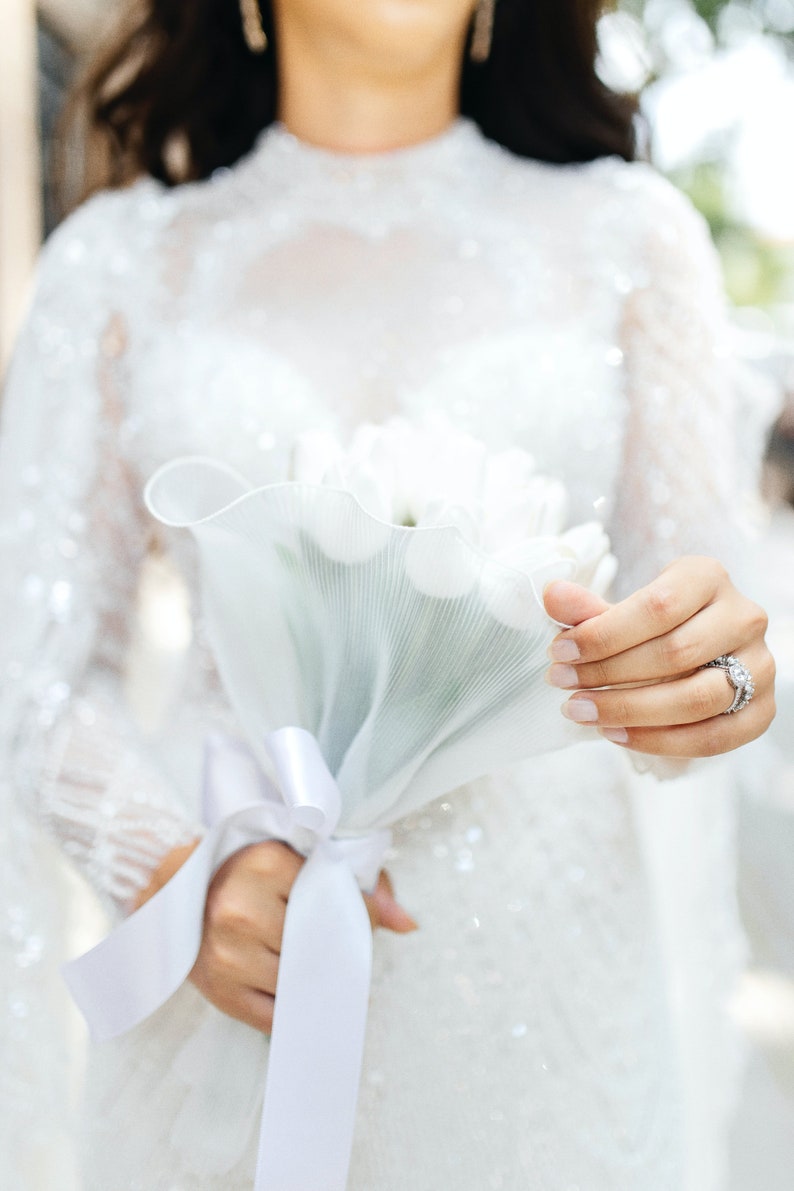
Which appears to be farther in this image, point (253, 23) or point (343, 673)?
point (253, 23)

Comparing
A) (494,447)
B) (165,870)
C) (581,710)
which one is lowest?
(165,870)

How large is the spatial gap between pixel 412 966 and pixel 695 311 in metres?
0.57

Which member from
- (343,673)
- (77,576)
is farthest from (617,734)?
(77,576)

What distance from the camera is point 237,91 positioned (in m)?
1.06

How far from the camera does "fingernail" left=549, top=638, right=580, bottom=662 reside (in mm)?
417

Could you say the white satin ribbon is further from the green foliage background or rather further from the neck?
the green foliage background

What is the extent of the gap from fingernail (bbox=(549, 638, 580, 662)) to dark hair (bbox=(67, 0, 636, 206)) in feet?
2.43

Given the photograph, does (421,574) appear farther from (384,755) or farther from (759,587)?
(759,587)

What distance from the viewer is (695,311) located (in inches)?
32.9

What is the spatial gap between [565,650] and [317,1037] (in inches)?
9.2

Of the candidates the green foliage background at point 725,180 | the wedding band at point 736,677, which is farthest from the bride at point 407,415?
the green foliage background at point 725,180

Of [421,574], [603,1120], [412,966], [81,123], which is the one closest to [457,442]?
[421,574]

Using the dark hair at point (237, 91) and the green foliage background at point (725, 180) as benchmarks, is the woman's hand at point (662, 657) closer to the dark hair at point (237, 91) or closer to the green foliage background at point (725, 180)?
the dark hair at point (237, 91)

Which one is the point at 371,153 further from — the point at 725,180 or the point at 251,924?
the point at 725,180
